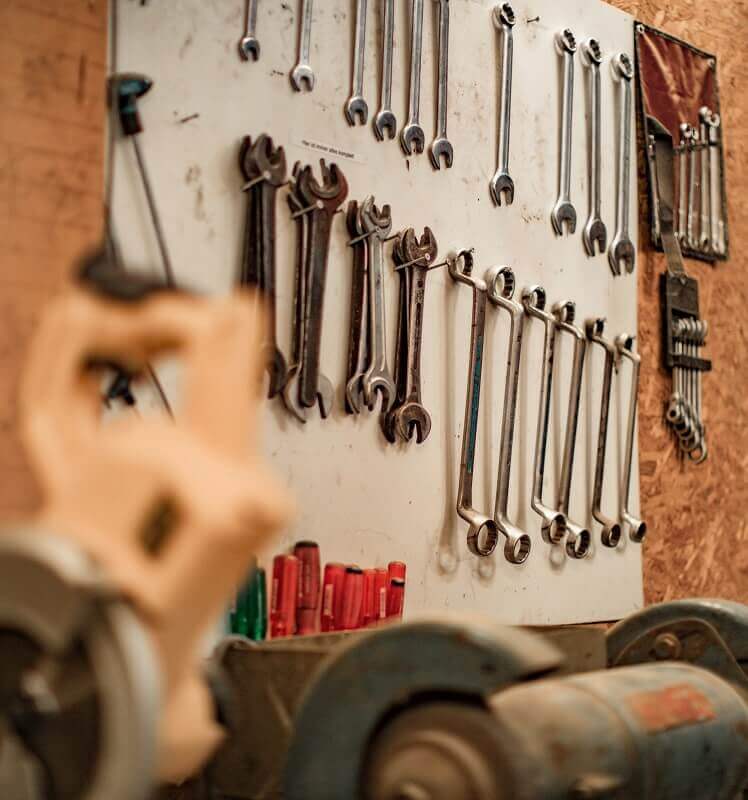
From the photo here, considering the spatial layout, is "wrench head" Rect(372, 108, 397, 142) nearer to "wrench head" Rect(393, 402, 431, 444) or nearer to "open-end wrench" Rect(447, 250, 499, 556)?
"open-end wrench" Rect(447, 250, 499, 556)

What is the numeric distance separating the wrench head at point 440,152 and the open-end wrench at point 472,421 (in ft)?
0.76

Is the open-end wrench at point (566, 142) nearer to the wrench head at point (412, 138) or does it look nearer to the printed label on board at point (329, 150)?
the wrench head at point (412, 138)

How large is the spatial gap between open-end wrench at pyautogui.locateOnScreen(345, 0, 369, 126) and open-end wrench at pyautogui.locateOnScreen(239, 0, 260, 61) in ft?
0.93

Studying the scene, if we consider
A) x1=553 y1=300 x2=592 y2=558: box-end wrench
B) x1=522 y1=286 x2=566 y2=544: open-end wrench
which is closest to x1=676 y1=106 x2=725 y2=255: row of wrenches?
x1=553 y1=300 x2=592 y2=558: box-end wrench

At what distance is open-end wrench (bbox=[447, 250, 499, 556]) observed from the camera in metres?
3.00

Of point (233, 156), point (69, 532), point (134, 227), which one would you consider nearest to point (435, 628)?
point (69, 532)

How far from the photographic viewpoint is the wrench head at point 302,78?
8.96 feet

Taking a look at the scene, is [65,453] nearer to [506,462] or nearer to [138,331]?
[138,331]

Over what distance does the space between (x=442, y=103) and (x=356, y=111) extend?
12.0 inches

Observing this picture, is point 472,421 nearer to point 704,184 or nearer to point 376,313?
point 376,313

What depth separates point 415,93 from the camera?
2.99 meters

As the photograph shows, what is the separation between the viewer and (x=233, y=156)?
259 cm

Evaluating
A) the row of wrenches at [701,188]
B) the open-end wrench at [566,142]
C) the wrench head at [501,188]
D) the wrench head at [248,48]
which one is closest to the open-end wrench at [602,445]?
the open-end wrench at [566,142]

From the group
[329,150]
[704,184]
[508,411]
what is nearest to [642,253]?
[704,184]
